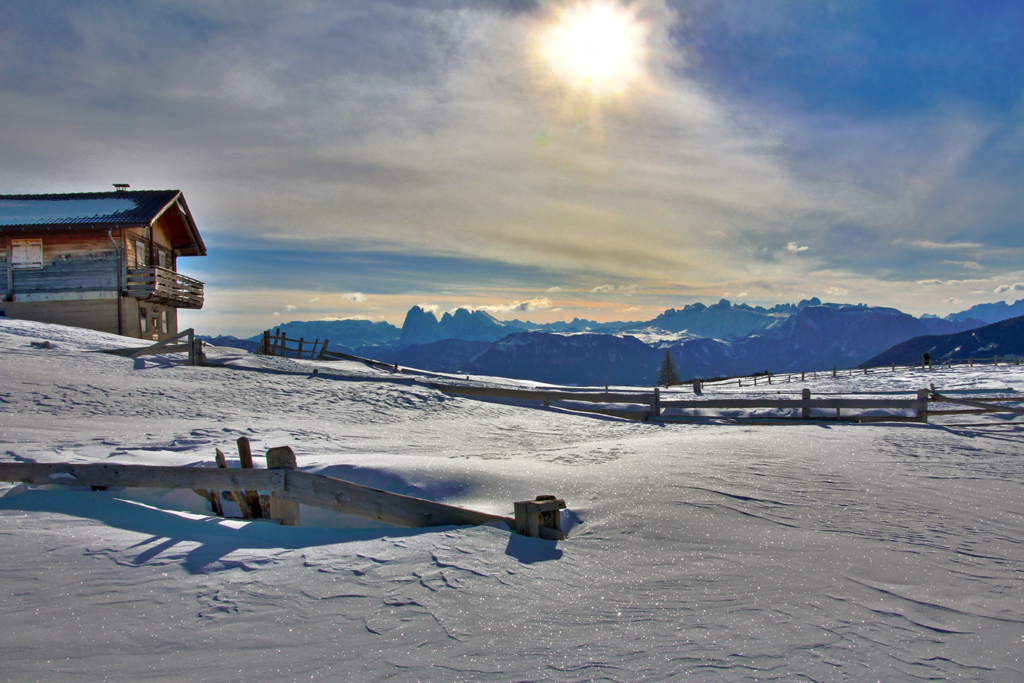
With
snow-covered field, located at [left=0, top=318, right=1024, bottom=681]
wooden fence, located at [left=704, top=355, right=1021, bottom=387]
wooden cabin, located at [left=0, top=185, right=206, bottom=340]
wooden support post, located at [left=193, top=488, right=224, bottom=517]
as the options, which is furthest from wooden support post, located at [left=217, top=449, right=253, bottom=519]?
wooden fence, located at [left=704, top=355, right=1021, bottom=387]

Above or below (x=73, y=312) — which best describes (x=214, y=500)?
below

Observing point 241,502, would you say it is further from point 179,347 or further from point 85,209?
point 85,209

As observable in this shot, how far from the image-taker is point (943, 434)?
12.6 meters

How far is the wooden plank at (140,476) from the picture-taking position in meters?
5.12

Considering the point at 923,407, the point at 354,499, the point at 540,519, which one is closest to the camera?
the point at 354,499

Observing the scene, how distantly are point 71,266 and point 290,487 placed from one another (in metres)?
29.9

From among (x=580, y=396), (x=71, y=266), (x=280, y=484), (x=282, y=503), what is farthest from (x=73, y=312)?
(x=280, y=484)

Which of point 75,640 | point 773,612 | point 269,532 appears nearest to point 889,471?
point 773,612

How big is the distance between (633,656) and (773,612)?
1335mm

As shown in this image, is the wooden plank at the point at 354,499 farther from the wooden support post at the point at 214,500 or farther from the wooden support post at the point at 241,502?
the wooden support post at the point at 214,500

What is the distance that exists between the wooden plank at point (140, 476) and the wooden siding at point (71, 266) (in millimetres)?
26814

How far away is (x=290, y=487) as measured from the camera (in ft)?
16.9

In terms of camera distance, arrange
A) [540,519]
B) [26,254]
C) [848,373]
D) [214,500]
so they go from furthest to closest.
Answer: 1. [848,373]
2. [26,254]
3. [214,500]
4. [540,519]

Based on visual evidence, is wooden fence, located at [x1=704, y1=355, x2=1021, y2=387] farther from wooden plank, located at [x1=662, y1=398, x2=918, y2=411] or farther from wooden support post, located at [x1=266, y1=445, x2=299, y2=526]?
wooden support post, located at [x1=266, y1=445, x2=299, y2=526]
